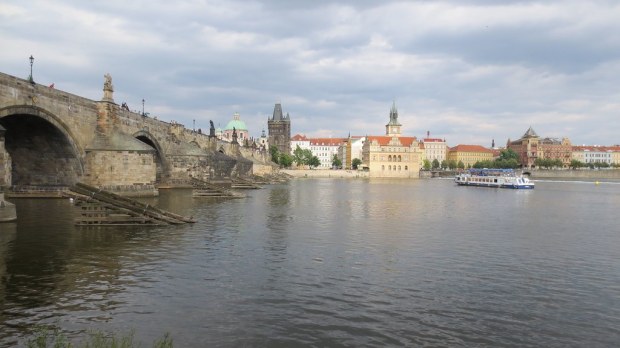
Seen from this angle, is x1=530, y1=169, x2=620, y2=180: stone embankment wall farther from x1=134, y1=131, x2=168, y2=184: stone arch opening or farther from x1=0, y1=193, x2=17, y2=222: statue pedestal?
x1=0, y1=193, x2=17, y2=222: statue pedestal

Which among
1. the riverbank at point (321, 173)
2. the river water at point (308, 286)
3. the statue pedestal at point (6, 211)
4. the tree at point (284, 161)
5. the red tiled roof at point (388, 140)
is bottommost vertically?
the river water at point (308, 286)

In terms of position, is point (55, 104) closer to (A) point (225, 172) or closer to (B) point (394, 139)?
(A) point (225, 172)

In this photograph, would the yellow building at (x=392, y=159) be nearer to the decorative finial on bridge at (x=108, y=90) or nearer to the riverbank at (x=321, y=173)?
the riverbank at (x=321, y=173)

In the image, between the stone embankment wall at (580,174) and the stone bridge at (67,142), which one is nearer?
the stone bridge at (67,142)

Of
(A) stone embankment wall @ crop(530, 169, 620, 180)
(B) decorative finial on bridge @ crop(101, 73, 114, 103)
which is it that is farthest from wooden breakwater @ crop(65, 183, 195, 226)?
(A) stone embankment wall @ crop(530, 169, 620, 180)

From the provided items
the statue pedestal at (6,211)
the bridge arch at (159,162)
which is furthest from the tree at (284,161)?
the statue pedestal at (6,211)

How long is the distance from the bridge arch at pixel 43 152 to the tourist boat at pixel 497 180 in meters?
80.9

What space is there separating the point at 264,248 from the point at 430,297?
26.3ft

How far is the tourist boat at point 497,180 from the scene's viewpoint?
3701 inches

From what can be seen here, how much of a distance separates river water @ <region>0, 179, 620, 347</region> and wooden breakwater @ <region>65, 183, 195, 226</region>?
89 centimetres

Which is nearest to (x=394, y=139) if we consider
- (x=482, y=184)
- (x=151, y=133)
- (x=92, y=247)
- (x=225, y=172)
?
(x=482, y=184)

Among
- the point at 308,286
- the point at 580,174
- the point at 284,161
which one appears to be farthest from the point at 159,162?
the point at 580,174

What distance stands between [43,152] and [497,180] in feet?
295

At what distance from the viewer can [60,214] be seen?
26.5m
